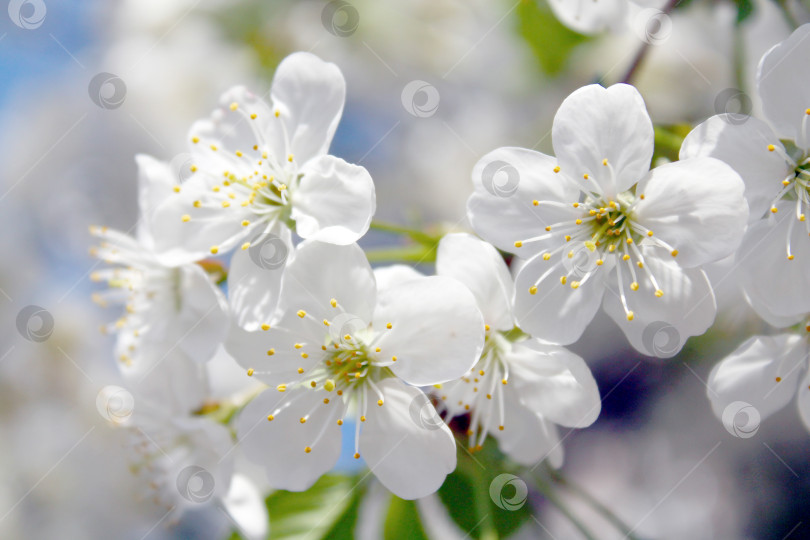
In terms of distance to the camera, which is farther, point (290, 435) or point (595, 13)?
point (595, 13)

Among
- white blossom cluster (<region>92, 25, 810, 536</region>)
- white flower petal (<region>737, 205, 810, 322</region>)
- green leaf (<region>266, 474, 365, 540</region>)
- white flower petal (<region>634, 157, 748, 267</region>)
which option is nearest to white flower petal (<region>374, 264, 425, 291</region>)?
white blossom cluster (<region>92, 25, 810, 536</region>)

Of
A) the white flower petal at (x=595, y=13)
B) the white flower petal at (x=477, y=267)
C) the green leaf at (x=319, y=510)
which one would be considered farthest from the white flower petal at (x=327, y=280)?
the white flower petal at (x=595, y=13)

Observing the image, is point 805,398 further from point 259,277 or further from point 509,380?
point 259,277

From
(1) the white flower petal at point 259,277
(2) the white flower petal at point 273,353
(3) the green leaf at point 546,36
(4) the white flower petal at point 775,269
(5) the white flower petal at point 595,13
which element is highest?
(5) the white flower petal at point 595,13

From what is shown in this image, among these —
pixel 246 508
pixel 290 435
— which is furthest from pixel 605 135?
pixel 246 508

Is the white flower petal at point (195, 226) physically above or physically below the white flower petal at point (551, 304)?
below

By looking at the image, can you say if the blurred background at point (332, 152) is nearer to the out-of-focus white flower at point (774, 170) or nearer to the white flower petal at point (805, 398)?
the white flower petal at point (805, 398)
